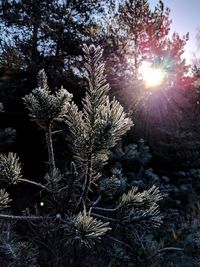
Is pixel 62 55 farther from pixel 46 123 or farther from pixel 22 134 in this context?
pixel 46 123

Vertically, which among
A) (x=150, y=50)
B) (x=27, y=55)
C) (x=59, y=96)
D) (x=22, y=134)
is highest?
(x=150, y=50)

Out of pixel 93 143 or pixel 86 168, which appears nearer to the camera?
pixel 93 143

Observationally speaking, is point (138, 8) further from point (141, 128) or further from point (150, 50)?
point (141, 128)

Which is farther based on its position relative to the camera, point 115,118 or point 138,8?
point 138,8

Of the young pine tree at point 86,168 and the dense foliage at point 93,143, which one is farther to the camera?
the dense foliage at point 93,143

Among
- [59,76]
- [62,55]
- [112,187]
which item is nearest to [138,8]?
[62,55]

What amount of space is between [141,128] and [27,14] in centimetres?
503

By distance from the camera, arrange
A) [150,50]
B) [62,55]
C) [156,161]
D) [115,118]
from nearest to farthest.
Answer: [115,118]
[156,161]
[62,55]
[150,50]

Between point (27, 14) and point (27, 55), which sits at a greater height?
point (27, 14)

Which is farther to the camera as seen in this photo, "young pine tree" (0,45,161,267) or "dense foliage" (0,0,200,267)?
"dense foliage" (0,0,200,267)

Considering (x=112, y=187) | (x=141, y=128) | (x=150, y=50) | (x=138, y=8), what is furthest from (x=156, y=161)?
(x=138, y=8)

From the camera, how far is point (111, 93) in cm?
745

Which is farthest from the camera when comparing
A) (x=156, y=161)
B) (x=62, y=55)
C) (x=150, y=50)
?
(x=150, y=50)

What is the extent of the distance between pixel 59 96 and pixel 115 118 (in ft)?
1.58
